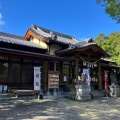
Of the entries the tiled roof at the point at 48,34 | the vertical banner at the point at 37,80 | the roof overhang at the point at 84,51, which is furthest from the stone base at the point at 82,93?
the tiled roof at the point at 48,34

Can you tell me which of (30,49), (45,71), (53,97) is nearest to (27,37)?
(30,49)

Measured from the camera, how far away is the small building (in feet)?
46.6

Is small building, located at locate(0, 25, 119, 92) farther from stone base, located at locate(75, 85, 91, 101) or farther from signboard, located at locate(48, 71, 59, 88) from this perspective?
stone base, located at locate(75, 85, 91, 101)

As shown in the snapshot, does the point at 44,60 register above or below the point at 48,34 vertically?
below

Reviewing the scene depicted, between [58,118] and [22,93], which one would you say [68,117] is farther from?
[22,93]

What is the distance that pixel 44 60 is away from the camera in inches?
622

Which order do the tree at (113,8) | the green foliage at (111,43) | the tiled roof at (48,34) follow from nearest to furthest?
the tree at (113,8) < the tiled roof at (48,34) < the green foliage at (111,43)

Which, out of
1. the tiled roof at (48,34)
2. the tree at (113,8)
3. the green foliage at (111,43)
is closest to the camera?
the tree at (113,8)

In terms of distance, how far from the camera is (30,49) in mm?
16578

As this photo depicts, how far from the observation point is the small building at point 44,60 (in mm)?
14203

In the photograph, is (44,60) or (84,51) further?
(84,51)

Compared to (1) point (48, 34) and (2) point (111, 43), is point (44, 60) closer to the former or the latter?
(1) point (48, 34)

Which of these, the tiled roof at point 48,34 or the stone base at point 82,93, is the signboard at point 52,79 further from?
the tiled roof at point 48,34

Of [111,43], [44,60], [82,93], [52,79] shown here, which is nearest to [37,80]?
[52,79]
